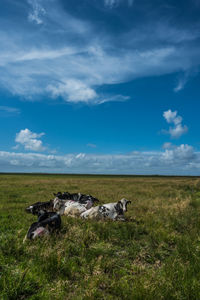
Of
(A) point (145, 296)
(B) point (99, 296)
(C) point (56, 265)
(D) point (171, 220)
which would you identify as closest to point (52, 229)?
(C) point (56, 265)

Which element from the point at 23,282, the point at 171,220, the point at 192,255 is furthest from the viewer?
the point at 171,220

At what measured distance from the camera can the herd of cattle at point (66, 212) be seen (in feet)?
17.8

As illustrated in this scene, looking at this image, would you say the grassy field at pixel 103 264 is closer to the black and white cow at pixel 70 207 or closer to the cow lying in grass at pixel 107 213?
the cow lying in grass at pixel 107 213

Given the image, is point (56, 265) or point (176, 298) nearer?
point (176, 298)

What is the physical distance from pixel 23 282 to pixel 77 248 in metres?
A: 1.64

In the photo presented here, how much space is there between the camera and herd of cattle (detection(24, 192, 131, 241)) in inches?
213

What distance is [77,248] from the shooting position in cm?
474

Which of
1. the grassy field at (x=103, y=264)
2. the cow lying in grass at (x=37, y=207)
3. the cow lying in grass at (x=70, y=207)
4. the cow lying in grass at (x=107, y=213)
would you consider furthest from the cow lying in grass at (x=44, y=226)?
the cow lying in grass at (x=37, y=207)

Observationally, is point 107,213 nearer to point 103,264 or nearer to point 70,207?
point 70,207

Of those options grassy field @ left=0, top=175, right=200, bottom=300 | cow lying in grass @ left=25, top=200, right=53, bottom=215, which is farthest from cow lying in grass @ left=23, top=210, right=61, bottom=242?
cow lying in grass @ left=25, top=200, right=53, bottom=215

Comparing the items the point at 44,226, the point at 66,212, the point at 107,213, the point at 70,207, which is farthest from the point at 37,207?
the point at 44,226

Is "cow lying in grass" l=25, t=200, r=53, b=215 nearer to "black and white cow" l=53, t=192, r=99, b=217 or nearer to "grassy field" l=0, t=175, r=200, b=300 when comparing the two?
"black and white cow" l=53, t=192, r=99, b=217

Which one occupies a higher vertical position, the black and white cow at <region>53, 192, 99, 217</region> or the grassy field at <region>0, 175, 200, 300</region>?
the black and white cow at <region>53, 192, 99, 217</region>

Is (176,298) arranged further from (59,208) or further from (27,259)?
(59,208)
